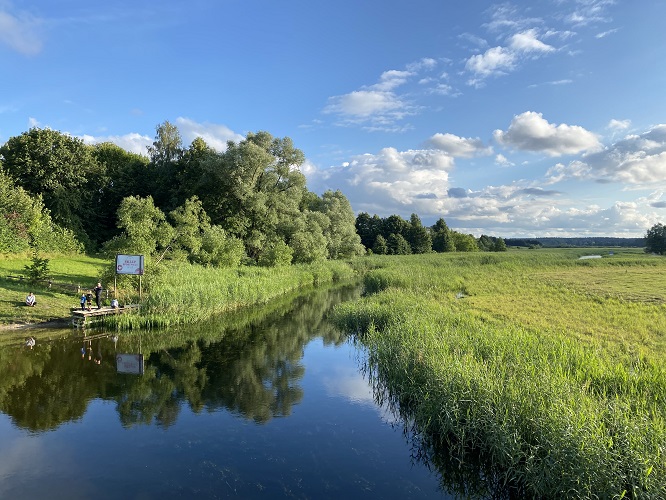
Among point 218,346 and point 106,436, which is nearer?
point 106,436

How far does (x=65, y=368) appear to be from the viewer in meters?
15.3

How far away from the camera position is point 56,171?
46.6m

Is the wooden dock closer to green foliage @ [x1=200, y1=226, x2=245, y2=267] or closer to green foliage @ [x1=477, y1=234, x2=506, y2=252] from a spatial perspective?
green foliage @ [x1=200, y1=226, x2=245, y2=267]

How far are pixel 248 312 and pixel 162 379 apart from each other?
14037mm

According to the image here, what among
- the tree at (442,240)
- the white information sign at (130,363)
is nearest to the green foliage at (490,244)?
the tree at (442,240)

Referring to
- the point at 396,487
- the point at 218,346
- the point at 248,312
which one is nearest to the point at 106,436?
the point at 396,487

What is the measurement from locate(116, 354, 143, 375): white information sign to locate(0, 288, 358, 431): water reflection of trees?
0.28 m

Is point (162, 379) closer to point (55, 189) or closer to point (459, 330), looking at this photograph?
point (459, 330)

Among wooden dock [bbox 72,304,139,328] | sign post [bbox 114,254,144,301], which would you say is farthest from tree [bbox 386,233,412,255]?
wooden dock [bbox 72,304,139,328]

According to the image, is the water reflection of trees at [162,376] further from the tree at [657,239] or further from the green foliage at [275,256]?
the tree at [657,239]

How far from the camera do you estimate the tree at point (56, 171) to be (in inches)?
1770

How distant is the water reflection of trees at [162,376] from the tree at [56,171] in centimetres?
3433

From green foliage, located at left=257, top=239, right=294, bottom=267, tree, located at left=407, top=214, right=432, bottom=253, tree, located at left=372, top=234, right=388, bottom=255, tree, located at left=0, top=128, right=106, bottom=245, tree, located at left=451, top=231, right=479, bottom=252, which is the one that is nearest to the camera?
green foliage, located at left=257, top=239, right=294, bottom=267

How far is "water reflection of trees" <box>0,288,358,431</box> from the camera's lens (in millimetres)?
12398
